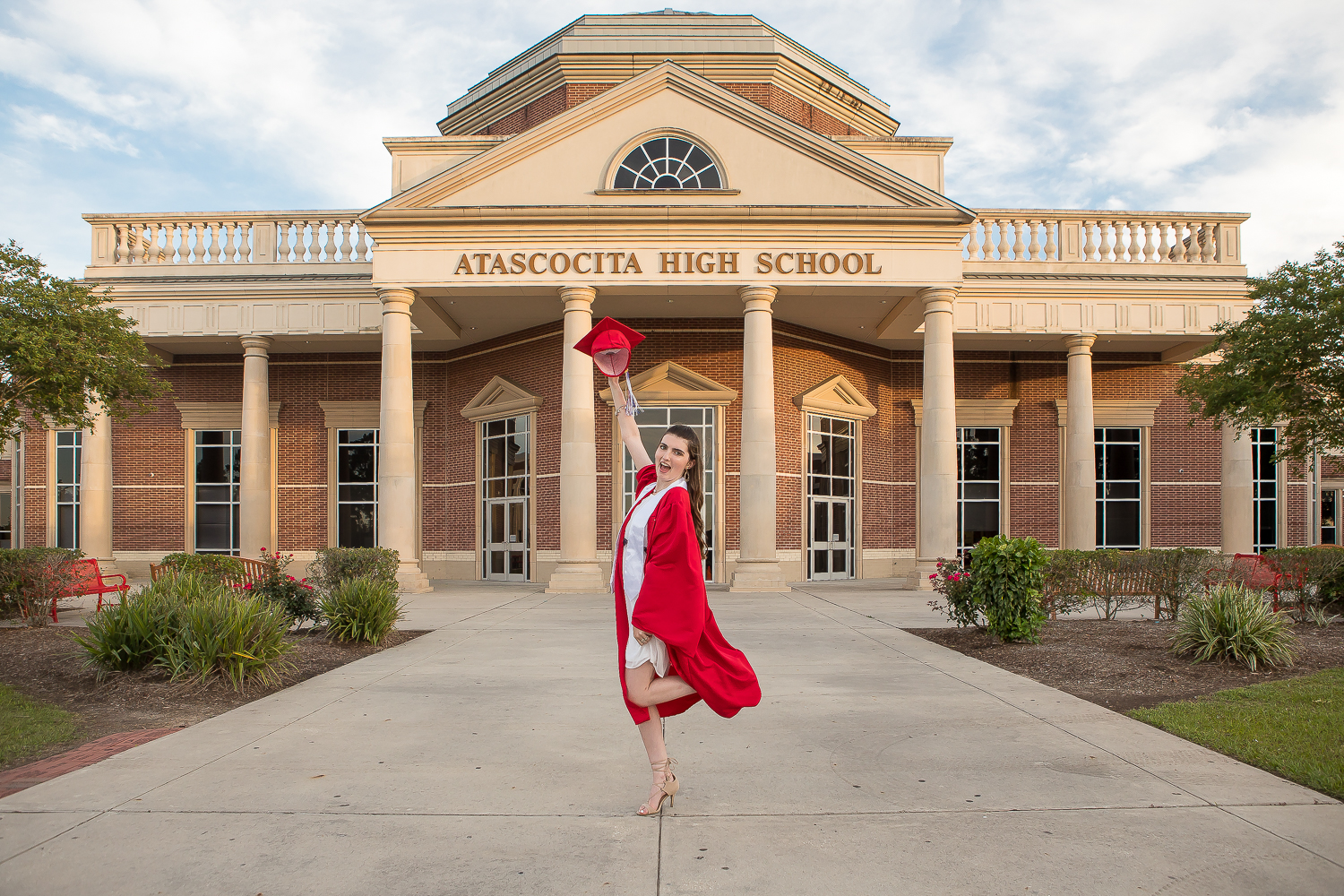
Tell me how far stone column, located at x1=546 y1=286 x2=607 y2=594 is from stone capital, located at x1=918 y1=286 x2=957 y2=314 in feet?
22.2

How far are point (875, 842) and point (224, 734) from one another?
14.0ft

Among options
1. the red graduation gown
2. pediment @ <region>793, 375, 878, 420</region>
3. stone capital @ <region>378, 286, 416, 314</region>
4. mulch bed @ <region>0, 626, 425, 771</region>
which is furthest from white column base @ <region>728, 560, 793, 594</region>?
the red graduation gown

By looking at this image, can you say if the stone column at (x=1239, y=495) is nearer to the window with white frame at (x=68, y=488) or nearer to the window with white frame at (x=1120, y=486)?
the window with white frame at (x=1120, y=486)

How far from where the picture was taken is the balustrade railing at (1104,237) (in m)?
20.5

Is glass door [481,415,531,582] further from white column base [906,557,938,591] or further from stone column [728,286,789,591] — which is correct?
white column base [906,557,938,591]

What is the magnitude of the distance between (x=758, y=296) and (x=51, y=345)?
1166cm

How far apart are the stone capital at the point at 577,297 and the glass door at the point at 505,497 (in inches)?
183

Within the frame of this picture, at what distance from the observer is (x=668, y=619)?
397 cm

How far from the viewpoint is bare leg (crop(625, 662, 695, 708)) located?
4.08m

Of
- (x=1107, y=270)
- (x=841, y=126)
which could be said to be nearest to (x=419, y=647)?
(x=1107, y=270)

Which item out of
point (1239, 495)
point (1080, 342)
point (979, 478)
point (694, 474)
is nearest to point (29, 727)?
point (694, 474)

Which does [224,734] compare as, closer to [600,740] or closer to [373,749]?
[373,749]

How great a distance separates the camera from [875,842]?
384cm

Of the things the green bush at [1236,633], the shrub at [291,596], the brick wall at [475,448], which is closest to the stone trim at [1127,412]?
the brick wall at [475,448]
